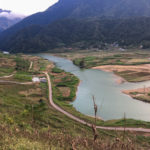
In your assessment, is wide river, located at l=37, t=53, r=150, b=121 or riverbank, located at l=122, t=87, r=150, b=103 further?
riverbank, located at l=122, t=87, r=150, b=103

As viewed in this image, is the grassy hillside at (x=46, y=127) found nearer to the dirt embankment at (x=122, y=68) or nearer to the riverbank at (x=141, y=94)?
the riverbank at (x=141, y=94)

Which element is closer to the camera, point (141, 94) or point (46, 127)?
point (46, 127)

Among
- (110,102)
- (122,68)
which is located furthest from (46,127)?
(122,68)

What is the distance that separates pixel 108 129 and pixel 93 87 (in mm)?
28944

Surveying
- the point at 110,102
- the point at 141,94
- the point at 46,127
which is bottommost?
the point at 46,127

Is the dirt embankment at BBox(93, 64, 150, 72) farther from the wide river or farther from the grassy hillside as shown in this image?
the grassy hillside

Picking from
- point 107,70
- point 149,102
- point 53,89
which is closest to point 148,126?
point 149,102

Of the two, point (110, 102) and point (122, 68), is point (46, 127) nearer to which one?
point (110, 102)

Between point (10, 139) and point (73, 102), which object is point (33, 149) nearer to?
point (10, 139)

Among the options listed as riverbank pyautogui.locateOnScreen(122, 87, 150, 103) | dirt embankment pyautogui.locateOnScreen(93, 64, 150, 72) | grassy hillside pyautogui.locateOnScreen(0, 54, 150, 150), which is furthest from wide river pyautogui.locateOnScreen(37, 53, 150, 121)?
dirt embankment pyautogui.locateOnScreen(93, 64, 150, 72)

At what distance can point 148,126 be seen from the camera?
28219 millimetres

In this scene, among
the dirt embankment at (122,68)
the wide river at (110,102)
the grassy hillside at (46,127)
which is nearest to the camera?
the grassy hillside at (46,127)

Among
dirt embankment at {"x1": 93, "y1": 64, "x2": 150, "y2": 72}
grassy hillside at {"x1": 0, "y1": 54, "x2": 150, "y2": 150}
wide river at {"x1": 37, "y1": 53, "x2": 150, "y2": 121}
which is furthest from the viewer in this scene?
dirt embankment at {"x1": 93, "y1": 64, "x2": 150, "y2": 72}

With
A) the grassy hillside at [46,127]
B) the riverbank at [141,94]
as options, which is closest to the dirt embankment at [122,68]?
the grassy hillside at [46,127]
